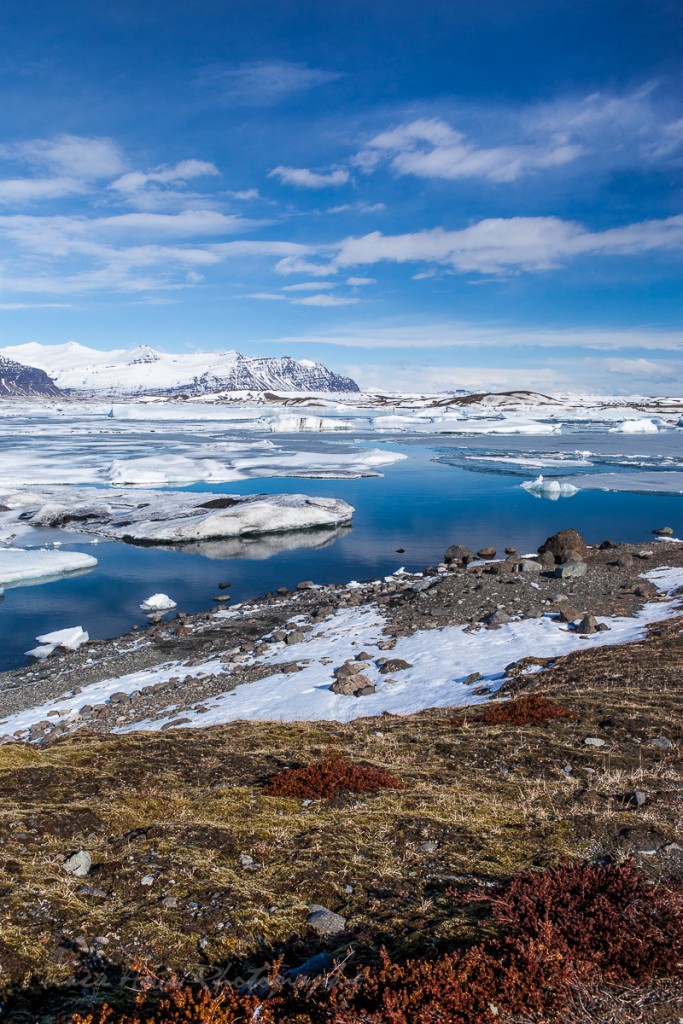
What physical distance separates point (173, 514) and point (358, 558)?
12.4 meters

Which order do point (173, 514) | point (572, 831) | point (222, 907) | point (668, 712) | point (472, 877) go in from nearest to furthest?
point (222, 907) < point (472, 877) < point (572, 831) < point (668, 712) < point (173, 514)

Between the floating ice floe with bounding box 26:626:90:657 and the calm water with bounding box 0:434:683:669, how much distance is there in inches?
20.8

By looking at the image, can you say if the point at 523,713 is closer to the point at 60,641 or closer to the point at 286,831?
the point at 286,831

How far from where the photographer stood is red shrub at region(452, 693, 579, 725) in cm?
1045

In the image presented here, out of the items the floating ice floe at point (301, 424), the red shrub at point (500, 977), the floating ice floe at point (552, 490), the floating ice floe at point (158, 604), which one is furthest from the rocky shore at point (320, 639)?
the floating ice floe at point (301, 424)

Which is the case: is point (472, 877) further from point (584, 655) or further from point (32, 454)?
point (32, 454)

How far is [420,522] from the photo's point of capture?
1484 inches

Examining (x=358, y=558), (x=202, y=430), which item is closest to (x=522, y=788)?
(x=358, y=558)

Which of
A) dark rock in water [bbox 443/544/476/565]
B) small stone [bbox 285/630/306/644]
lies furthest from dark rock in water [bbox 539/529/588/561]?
small stone [bbox 285/630/306/644]

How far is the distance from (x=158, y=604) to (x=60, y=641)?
14.2ft

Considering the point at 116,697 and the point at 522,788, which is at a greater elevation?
the point at 522,788

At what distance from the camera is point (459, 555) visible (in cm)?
2833

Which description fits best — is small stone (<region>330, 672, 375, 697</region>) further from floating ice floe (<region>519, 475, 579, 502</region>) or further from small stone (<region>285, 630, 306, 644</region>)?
floating ice floe (<region>519, 475, 579, 502</region>)

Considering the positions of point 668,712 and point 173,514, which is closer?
point 668,712
